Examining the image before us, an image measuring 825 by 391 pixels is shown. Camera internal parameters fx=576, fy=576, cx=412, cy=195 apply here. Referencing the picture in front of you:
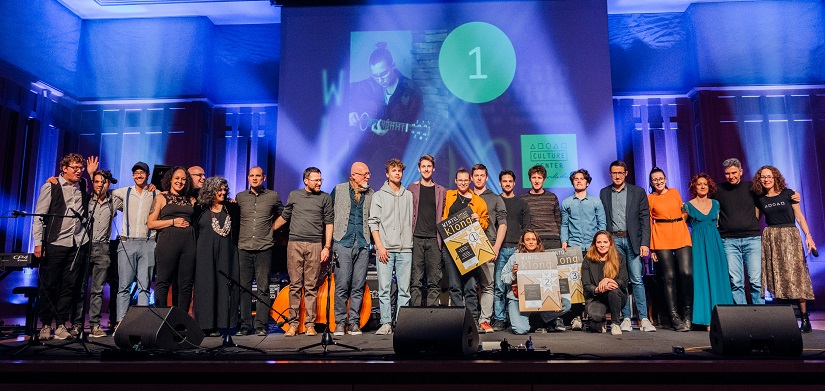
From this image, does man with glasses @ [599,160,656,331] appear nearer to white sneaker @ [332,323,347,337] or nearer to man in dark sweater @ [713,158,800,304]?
man in dark sweater @ [713,158,800,304]

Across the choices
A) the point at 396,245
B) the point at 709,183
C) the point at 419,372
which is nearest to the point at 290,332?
the point at 396,245

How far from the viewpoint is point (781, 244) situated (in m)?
5.37

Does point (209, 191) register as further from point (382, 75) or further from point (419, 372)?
point (382, 75)

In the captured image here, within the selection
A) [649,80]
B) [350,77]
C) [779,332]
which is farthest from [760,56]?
[779,332]

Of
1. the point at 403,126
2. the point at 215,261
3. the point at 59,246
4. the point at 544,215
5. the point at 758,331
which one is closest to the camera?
the point at 758,331

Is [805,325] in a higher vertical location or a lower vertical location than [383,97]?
lower

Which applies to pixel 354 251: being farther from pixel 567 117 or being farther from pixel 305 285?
pixel 567 117

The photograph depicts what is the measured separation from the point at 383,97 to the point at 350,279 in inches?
117

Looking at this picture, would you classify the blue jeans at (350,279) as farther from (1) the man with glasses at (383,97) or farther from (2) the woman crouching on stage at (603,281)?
(1) the man with glasses at (383,97)

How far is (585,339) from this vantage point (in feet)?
14.8

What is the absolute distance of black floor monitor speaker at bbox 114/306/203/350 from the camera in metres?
3.55

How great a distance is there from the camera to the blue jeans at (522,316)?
16.8 ft

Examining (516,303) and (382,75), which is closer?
(516,303)

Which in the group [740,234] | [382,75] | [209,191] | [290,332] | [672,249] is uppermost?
[382,75]
